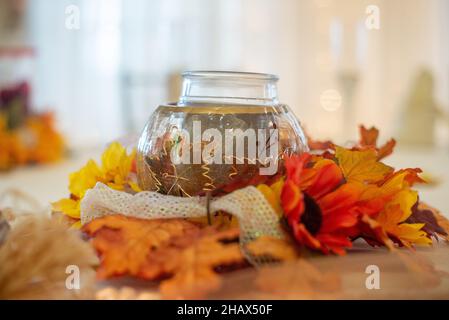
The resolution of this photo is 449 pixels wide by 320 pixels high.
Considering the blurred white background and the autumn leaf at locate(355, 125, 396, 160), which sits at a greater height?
the blurred white background

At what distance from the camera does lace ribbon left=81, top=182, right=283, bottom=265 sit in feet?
1.42

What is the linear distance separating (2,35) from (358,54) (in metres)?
1.25

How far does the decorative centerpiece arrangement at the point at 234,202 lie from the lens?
1.35 feet

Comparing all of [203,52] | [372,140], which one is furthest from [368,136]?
[203,52]

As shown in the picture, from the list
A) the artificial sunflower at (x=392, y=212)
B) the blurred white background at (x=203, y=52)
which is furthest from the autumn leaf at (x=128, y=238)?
the blurred white background at (x=203, y=52)

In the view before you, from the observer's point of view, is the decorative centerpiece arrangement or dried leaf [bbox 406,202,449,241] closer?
the decorative centerpiece arrangement

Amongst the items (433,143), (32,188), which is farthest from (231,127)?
(433,143)

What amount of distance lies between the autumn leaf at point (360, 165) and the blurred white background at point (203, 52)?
153cm

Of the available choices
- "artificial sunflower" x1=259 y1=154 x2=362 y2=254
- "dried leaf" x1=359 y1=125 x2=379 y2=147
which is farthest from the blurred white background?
"artificial sunflower" x1=259 y1=154 x2=362 y2=254

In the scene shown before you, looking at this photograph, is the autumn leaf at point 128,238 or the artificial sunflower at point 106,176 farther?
the artificial sunflower at point 106,176

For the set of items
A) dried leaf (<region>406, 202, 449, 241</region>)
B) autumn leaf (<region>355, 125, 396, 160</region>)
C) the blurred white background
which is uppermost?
the blurred white background

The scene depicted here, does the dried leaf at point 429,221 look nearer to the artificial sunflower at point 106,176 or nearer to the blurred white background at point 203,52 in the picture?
the artificial sunflower at point 106,176

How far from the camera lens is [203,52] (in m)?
2.25

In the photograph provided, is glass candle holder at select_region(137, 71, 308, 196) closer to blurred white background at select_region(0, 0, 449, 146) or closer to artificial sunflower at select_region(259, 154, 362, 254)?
artificial sunflower at select_region(259, 154, 362, 254)
